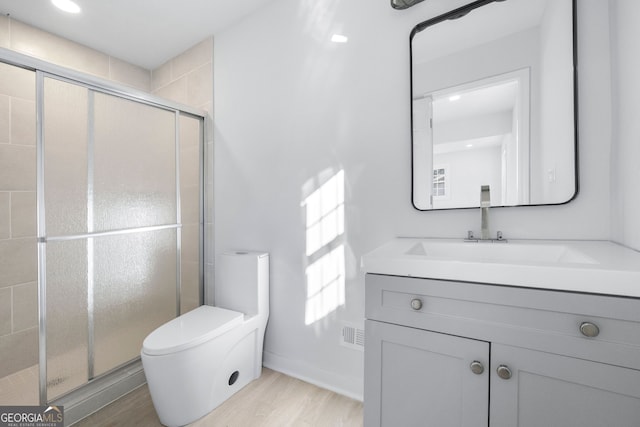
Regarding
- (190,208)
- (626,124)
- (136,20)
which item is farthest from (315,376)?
(136,20)

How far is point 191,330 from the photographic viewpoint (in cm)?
145

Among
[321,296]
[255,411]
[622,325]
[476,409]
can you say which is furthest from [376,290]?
[255,411]

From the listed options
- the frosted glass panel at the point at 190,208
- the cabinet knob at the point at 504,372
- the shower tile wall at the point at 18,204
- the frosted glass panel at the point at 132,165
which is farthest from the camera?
the frosted glass panel at the point at 190,208

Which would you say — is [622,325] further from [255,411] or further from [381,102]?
[255,411]

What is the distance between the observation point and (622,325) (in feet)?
2.16

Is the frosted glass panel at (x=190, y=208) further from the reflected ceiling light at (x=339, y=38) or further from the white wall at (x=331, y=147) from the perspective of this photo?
the reflected ceiling light at (x=339, y=38)

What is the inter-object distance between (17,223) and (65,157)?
88cm

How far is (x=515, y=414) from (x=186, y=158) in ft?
7.45

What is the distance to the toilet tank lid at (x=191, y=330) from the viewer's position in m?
1.31

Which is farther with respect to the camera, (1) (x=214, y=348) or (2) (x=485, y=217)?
(1) (x=214, y=348)

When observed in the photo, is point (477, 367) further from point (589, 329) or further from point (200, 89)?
point (200, 89)

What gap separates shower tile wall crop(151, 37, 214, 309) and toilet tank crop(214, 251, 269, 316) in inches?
16.7

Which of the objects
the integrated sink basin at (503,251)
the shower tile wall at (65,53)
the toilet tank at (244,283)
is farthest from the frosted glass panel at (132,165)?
the integrated sink basin at (503,251)

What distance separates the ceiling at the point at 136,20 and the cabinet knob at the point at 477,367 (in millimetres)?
2263
